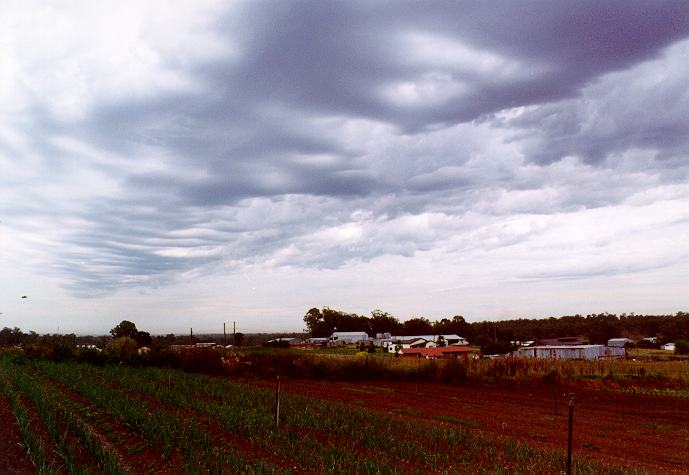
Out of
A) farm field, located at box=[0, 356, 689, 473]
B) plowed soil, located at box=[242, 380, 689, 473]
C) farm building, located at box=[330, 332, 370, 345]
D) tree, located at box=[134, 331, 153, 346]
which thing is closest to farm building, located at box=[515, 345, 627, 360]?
plowed soil, located at box=[242, 380, 689, 473]

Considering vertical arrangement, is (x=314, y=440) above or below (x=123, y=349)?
below

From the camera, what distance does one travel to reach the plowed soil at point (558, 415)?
16656 mm

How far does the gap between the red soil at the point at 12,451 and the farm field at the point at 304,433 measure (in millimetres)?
52

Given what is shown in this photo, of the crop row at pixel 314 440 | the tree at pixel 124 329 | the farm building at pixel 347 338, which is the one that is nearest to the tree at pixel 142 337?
the tree at pixel 124 329

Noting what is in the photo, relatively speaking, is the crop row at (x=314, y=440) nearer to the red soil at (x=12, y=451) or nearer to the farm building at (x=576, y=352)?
the red soil at (x=12, y=451)

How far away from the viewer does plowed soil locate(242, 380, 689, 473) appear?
1666cm

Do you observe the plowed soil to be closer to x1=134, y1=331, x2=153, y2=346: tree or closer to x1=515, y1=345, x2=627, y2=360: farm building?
x1=515, y1=345, x2=627, y2=360: farm building

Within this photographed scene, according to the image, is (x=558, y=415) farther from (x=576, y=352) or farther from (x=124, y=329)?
(x=124, y=329)

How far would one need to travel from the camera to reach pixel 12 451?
1309 centimetres

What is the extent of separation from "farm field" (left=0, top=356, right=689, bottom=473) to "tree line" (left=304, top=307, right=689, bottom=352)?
313 feet

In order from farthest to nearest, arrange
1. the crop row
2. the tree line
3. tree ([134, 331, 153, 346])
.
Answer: the tree line, tree ([134, 331, 153, 346]), the crop row

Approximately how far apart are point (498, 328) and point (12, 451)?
451 ft

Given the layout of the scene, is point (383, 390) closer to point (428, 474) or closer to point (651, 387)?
point (651, 387)

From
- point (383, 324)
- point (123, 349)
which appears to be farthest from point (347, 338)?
point (123, 349)
